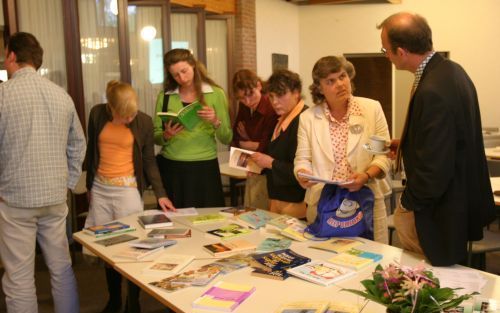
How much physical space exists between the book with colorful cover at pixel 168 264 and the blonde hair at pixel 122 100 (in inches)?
42.0

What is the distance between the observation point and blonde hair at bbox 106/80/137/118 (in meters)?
3.09

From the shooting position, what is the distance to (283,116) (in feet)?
10.2

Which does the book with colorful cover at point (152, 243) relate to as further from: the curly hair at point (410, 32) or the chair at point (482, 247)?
the chair at point (482, 247)

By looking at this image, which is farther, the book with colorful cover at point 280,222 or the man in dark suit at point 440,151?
the book with colorful cover at point 280,222

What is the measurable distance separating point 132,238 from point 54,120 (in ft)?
2.62

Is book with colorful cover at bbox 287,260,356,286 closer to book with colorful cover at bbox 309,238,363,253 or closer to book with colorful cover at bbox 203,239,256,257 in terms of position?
book with colorful cover at bbox 309,238,363,253

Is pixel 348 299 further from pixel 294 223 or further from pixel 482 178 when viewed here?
pixel 294 223

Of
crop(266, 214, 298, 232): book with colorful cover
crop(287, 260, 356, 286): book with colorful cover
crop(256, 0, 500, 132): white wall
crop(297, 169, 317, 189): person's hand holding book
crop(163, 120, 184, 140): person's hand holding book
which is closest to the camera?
crop(287, 260, 356, 286): book with colorful cover

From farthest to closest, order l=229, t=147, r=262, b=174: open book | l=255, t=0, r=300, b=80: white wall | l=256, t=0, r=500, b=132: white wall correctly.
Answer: l=256, t=0, r=500, b=132: white wall, l=255, t=0, r=300, b=80: white wall, l=229, t=147, r=262, b=174: open book

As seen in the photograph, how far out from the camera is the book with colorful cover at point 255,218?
292 cm

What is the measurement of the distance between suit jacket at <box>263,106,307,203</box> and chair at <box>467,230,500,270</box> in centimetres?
124

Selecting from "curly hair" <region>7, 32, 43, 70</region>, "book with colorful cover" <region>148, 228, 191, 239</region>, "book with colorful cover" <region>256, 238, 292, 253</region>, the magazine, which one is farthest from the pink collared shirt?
"curly hair" <region>7, 32, 43, 70</region>

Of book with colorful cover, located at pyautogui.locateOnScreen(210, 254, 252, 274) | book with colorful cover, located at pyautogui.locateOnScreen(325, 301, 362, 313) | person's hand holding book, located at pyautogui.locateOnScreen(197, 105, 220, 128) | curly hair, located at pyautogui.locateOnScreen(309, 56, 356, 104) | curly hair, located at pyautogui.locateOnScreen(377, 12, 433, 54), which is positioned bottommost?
book with colorful cover, located at pyautogui.locateOnScreen(210, 254, 252, 274)

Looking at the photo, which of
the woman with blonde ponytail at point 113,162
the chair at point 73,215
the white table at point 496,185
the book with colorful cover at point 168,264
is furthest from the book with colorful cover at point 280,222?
the chair at point 73,215
